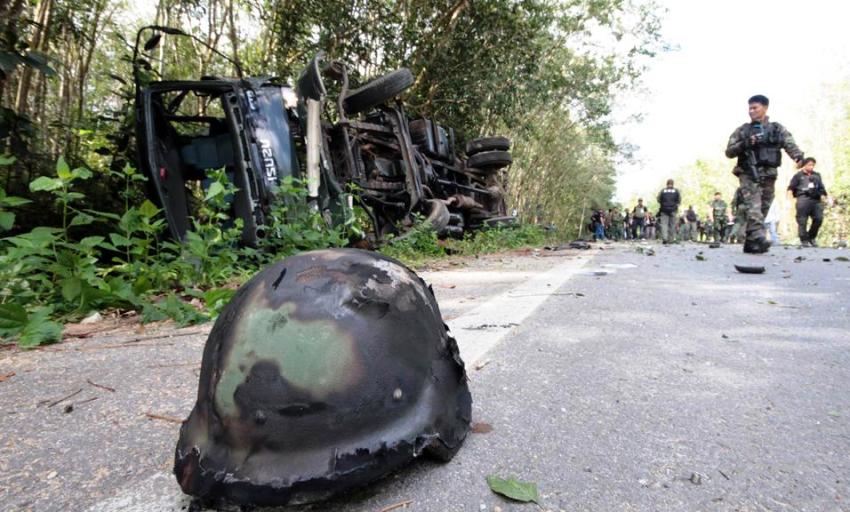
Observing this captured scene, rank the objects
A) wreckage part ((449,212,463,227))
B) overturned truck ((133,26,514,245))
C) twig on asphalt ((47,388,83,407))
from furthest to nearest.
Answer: wreckage part ((449,212,463,227)) → overturned truck ((133,26,514,245)) → twig on asphalt ((47,388,83,407))

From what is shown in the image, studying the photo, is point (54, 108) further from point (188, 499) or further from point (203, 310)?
point (188, 499)

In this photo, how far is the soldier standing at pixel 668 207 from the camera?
656 inches

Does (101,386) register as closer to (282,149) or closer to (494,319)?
(494,319)

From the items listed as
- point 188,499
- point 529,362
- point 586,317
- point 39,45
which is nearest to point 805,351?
point 586,317

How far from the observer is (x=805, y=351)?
207 cm

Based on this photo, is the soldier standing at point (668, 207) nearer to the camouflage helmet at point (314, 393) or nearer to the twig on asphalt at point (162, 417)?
the camouflage helmet at point (314, 393)

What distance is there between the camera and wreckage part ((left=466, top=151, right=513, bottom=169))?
1019 centimetres

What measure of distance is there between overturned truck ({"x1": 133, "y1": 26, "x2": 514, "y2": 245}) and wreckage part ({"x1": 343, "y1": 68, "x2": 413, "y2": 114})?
0.04 feet

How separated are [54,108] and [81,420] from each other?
34.5ft

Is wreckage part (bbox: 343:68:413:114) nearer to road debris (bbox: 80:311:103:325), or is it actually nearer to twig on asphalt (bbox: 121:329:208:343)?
road debris (bbox: 80:311:103:325)

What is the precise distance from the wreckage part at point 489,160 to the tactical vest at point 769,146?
429cm

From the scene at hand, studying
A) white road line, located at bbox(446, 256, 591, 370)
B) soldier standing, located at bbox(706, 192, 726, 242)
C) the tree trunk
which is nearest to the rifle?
white road line, located at bbox(446, 256, 591, 370)

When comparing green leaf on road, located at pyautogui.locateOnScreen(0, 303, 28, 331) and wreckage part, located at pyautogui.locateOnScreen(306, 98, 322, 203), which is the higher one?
wreckage part, located at pyautogui.locateOnScreen(306, 98, 322, 203)

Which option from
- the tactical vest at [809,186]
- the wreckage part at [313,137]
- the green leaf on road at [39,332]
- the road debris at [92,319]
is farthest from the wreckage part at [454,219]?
the tactical vest at [809,186]
